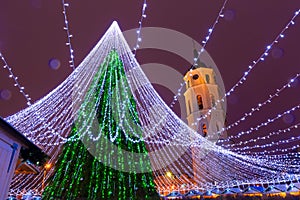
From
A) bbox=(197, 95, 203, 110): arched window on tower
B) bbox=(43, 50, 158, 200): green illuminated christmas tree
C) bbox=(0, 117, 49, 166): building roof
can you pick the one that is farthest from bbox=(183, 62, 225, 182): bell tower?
bbox=(0, 117, 49, 166): building roof

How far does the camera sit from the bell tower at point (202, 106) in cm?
2466

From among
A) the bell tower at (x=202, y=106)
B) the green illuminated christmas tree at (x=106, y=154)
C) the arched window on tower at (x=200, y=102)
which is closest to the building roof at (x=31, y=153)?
the green illuminated christmas tree at (x=106, y=154)

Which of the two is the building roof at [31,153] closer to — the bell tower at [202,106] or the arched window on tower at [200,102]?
the bell tower at [202,106]

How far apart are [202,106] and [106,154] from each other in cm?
2223

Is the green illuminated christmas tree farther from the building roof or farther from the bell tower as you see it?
the bell tower

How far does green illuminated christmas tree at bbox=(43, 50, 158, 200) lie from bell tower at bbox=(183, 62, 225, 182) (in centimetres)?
1791

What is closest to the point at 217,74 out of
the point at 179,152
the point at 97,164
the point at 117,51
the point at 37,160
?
the point at 179,152

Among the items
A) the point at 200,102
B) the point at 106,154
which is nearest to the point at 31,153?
the point at 106,154

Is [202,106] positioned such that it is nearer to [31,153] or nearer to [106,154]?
[106,154]

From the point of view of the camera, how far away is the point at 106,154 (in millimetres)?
6469

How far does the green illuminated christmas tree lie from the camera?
6.07m

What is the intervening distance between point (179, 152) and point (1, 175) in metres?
18.5

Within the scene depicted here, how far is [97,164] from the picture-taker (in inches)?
248

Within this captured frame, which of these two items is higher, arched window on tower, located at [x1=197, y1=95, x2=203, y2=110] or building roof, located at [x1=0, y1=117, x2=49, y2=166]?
arched window on tower, located at [x1=197, y1=95, x2=203, y2=110]
